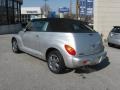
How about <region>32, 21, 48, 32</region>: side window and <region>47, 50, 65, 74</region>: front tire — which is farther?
<region>32, 21, 48, 32</region>: side window

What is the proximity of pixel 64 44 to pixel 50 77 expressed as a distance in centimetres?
103

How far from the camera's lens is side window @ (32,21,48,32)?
7918 millimetres

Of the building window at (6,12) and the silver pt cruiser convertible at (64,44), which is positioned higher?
the building window at (6,12)

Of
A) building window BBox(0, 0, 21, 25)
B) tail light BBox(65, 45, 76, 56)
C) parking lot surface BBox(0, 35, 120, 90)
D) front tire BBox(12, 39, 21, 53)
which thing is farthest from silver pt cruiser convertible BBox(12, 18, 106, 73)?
building window BBox(0, 0, 21, 25)

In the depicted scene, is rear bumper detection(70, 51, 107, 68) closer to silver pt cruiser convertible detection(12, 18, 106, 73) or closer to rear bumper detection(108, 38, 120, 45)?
Answer: silver pt cruiser convertible detection(12, 18, 106, 73)

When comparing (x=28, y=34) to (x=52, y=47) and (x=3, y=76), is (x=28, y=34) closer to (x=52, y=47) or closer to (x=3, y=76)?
(x=52, y=47)

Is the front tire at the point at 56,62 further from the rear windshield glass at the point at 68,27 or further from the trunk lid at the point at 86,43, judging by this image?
the rear windshield glass at the point at 68,27

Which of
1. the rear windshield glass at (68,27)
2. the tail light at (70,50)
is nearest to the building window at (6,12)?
the rear windshield glass at (68,27)

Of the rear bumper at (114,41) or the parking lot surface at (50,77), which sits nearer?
the parking lot surface at (50,77)

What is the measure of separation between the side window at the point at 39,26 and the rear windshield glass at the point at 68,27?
28 centimetres

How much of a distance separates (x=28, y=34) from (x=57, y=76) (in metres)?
2.53

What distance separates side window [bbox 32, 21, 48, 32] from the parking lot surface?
1.20 m

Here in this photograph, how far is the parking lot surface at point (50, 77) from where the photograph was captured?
6011 millimetres

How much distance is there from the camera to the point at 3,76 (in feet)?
22.1
